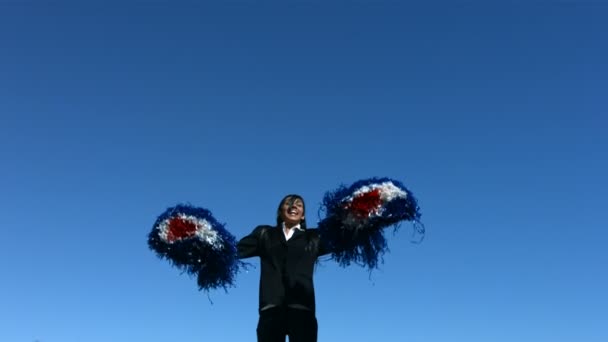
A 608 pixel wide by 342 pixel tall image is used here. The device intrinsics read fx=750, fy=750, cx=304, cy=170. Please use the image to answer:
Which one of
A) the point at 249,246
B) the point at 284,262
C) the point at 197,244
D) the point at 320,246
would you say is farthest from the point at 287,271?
the point at 197,244

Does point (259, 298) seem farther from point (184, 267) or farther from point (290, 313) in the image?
point (184, 267)

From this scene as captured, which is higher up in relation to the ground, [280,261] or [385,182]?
[385,182]

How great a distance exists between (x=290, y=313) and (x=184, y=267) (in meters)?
1.25

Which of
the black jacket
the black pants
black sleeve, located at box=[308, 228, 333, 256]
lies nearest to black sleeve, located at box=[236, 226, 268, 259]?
the black jacket

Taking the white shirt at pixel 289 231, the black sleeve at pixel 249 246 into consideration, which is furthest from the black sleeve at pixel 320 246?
the black sleeve at pixel 249 246

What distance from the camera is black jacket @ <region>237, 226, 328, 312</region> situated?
6582mm

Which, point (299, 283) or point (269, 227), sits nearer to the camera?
point (299, 283)

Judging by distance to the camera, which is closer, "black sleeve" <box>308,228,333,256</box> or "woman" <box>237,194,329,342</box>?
"woman" <box>237,194,329,342</box>

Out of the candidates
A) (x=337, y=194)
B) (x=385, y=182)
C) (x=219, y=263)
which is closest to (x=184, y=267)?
(x=219, y=263)

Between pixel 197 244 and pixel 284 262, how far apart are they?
844 mm

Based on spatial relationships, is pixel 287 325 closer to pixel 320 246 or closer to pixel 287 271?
pixel 287 271

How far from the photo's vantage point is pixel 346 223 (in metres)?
6.67

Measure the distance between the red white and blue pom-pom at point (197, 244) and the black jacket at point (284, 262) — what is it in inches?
7.1

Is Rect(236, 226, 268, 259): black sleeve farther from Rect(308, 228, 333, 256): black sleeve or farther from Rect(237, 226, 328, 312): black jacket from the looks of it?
Rect(308, 228, 333, 256): black sleeve
